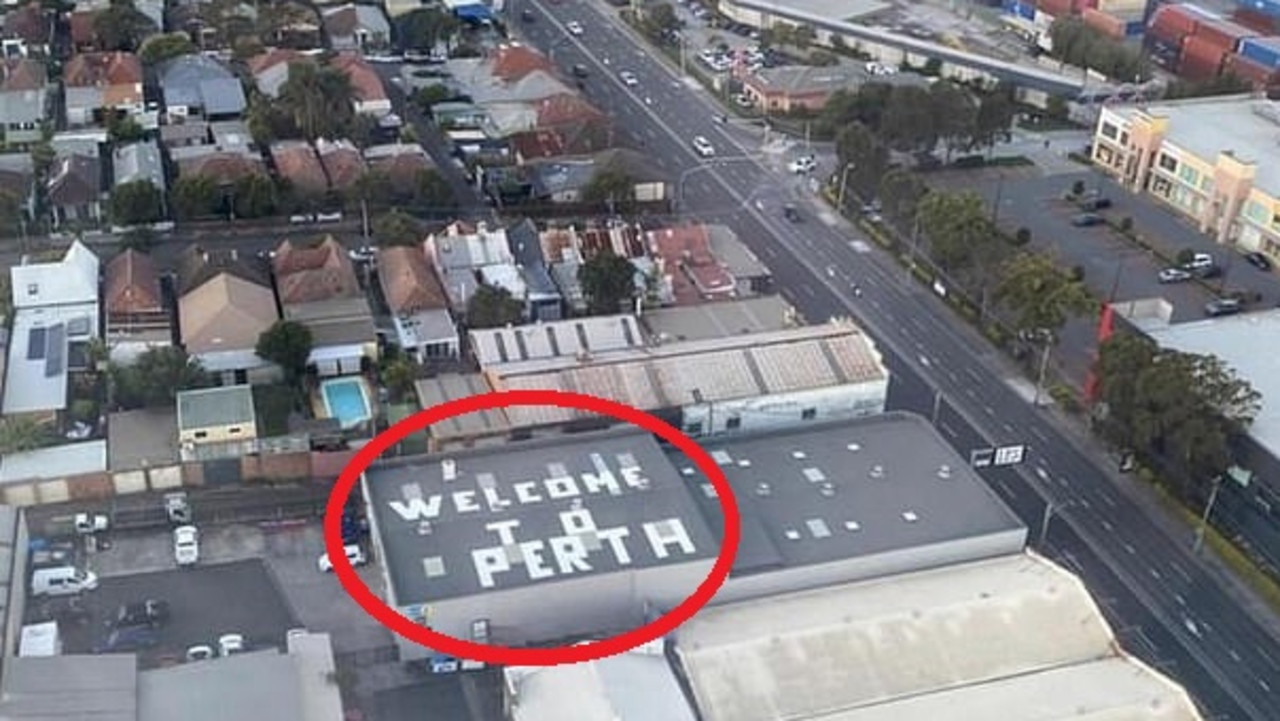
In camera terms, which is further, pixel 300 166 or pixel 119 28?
pixel 119 28

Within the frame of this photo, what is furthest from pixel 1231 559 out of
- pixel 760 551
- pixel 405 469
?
pixel 405 469

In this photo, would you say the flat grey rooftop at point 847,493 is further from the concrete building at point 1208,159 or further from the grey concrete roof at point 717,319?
the concrete building at point 1208,159

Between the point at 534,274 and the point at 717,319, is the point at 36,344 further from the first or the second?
the point at 717,319

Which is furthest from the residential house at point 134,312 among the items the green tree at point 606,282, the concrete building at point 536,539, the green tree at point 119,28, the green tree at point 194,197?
the green tree at point 119,28

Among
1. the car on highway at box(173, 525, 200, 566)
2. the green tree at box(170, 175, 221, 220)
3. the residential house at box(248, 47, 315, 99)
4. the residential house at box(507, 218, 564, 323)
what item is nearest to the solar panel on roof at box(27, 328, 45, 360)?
the green tree at box(170, 175, 221, 220)

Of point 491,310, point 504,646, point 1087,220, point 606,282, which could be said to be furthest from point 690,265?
point 504,646

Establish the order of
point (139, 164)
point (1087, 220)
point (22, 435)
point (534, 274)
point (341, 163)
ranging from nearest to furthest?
point (22, 435) < point (534, 274) < point (139, 164) < point (341, 163) < point (1087, 220)
